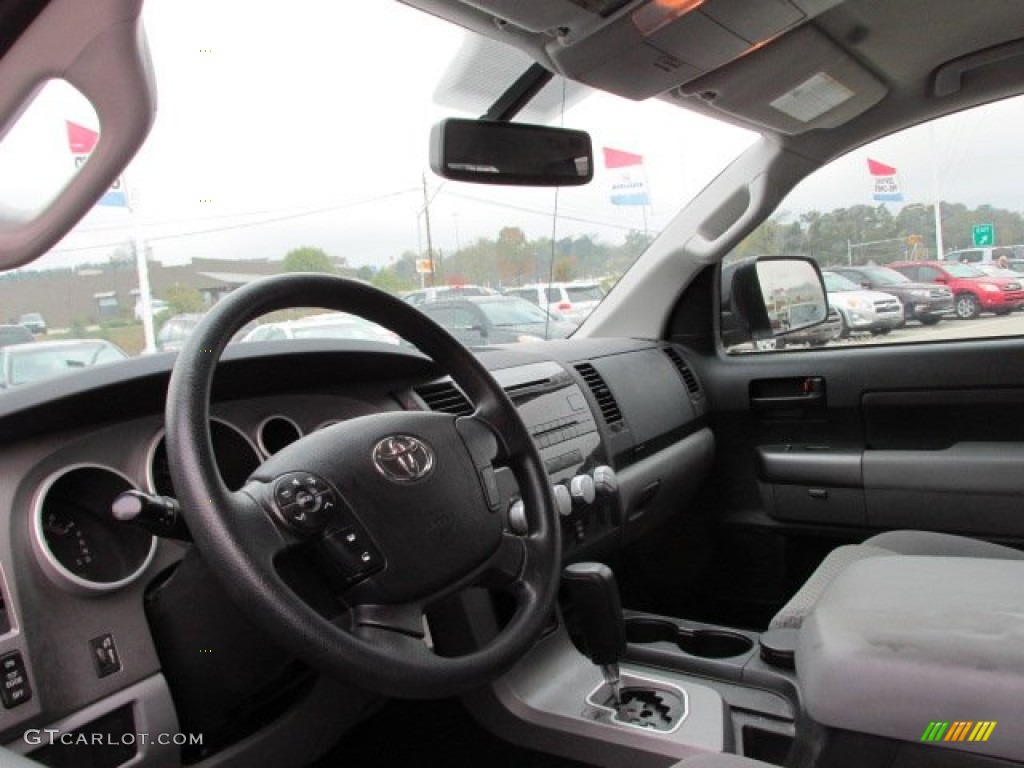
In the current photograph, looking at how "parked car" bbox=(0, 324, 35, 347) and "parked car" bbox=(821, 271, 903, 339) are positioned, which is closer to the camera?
"parked car" bbox=(0, 324, 35, 347)

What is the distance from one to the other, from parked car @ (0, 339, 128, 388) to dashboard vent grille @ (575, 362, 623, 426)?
141cm

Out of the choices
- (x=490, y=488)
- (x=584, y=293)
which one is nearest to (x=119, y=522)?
(x=490, y=488)

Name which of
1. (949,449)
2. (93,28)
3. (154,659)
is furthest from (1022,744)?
(949,449)

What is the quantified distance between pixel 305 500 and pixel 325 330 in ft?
2.43

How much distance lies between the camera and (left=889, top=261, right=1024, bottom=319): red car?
2809 millimetres

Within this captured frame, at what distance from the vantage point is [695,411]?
318cm

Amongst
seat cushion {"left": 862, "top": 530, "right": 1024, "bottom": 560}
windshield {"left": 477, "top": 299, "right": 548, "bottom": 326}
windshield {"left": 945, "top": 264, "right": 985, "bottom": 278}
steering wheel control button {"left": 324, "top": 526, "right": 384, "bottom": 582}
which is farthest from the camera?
windshield {"left": 945, "top": 264, "right": 985, "bottom": 278}

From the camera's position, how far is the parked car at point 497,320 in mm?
2242

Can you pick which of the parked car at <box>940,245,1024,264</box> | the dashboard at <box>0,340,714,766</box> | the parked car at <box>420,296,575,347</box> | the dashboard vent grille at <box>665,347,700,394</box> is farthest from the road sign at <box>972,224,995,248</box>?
the dashboard at <box>0,340,714,766</box>

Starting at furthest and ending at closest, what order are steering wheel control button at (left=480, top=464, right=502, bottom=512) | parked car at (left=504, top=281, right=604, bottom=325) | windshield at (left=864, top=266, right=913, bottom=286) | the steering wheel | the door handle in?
the door handle → windshield at (left=864, top=266, right=913, bottom=286) → parked car at (left=504, top=281, right=604, bottom=325) → steering wheel control button at (left=480, top=464, right=502, bottom=512) → the steering wheel

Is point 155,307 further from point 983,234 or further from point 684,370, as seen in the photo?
point 983,234

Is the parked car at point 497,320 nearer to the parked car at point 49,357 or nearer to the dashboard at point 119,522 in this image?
the dashboard at point 119,522

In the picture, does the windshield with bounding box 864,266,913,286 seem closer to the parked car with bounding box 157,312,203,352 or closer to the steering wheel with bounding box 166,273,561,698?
the steering wheel with bounding box 166,273,561,698

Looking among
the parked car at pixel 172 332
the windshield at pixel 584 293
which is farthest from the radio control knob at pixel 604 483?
the windshield at pixel 584 293
